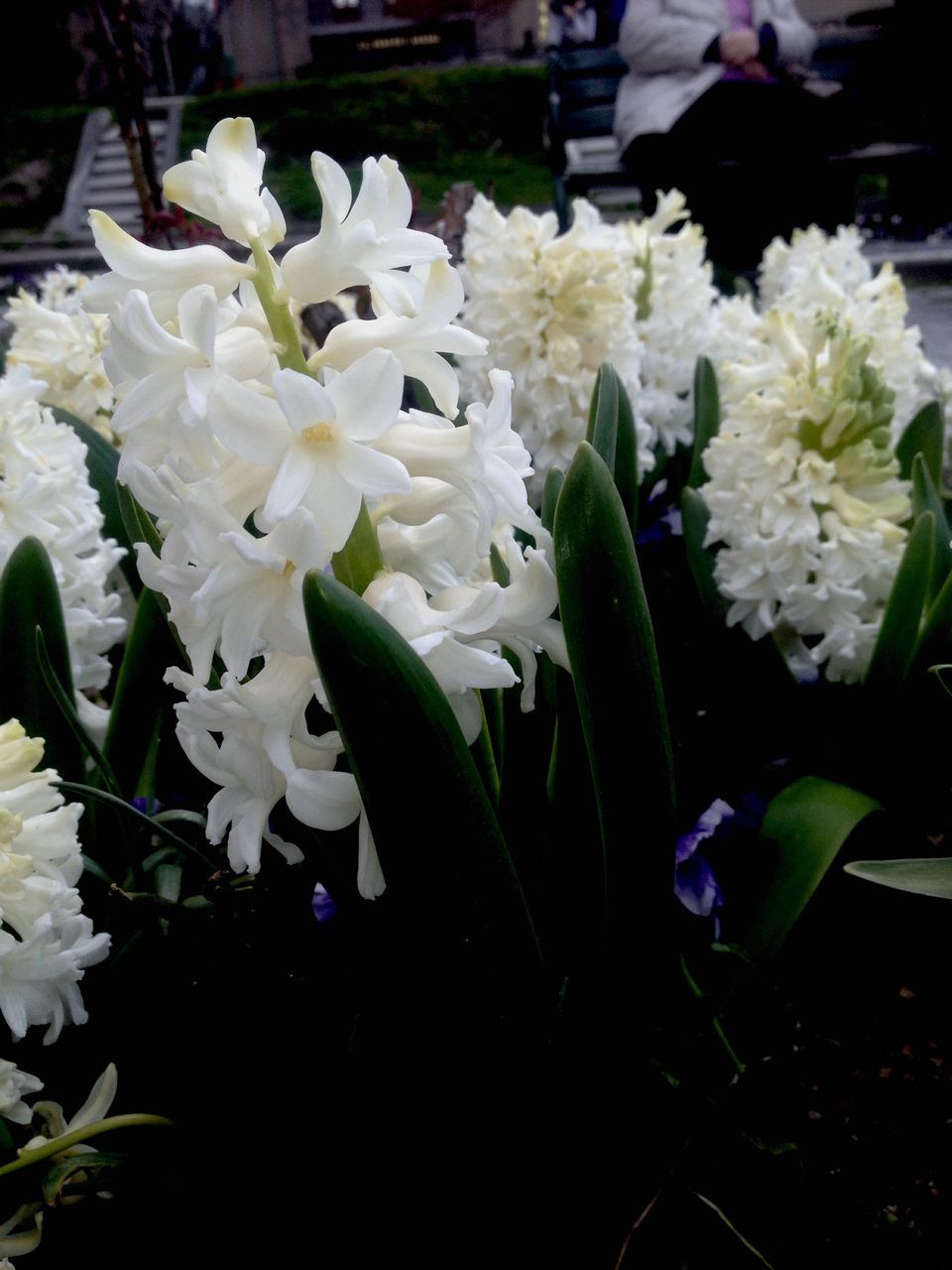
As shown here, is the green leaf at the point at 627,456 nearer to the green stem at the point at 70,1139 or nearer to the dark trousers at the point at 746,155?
the green stem at the point at 70,1139

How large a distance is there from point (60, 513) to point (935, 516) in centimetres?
75

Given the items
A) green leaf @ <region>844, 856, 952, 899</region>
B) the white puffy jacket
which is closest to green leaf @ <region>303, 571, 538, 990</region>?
green leaf @ <region>844, 856, 952, 899</region>

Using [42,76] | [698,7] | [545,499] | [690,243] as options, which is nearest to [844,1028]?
[545,499]

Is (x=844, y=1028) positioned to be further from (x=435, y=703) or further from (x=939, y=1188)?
(x=435, y=703)

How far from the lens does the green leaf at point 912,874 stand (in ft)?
2.15

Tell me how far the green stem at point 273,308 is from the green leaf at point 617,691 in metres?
0.15

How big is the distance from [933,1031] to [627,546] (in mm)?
605

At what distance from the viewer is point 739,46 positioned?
11.8ft

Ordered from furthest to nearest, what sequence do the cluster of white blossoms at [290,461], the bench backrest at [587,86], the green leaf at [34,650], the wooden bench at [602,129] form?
the bench backrest at [587,86] < the wooden bench at [602,129] < the green leaf at [34,650] < the cluster of white blossoms at [290,461]

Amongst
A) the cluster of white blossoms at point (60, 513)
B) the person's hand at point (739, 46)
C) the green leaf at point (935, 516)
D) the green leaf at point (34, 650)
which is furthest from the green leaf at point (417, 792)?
the person's hand at point (739, 46)

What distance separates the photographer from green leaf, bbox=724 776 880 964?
774mm

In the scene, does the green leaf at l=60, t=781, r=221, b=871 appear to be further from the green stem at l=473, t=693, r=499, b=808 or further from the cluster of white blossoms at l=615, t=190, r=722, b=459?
the cluster of white blossoms at l=615, t=190, r=722, b=459

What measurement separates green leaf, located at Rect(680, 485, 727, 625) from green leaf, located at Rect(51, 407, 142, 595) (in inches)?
21.8

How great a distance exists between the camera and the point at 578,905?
71cm
